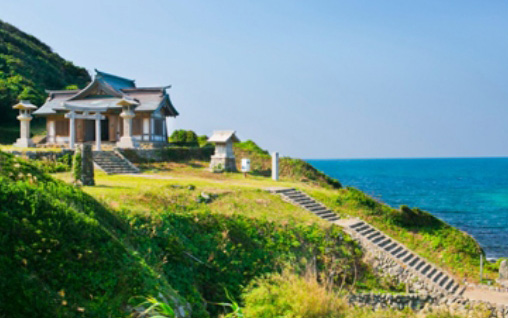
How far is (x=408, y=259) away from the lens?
20.7 meters

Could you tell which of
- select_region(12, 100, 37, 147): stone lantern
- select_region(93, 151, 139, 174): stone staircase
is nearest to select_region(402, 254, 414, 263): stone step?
select_region(93, 151, 139, 174): stone staircase

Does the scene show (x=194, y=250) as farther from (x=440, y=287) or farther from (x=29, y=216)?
(x=440, y=287)

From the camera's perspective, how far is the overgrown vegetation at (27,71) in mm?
51125

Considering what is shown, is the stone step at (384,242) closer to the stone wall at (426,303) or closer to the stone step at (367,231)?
the stone step at (367,231)

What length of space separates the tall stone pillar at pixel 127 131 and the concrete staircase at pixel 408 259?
58.2ft

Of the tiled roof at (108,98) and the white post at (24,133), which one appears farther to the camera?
the tiled roof at (108,98)

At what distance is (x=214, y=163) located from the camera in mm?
30562

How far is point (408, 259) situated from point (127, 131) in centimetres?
2176

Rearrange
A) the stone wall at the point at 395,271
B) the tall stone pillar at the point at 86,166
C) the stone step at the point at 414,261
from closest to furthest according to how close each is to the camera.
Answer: the stone wall at the point at 395,271 < the tall stone pillar at the point at 86,166 < the stone step at the point at 414,261

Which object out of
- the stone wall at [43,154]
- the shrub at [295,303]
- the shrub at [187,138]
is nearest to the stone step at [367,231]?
the shrub at [295,303]

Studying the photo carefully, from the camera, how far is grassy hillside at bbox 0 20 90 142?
5112 cm

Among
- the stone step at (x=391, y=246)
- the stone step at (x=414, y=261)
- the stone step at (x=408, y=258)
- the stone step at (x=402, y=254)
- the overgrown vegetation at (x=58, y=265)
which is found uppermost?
the overgrown vegetation at (x=58, y=265)

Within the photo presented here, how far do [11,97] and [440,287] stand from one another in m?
47.7

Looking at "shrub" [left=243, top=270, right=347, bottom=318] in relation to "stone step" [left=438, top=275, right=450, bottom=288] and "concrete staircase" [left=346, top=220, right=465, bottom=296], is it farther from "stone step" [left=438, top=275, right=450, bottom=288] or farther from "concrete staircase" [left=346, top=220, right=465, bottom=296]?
"stone step" [left=438, top=275, right=450, bottom=288]
